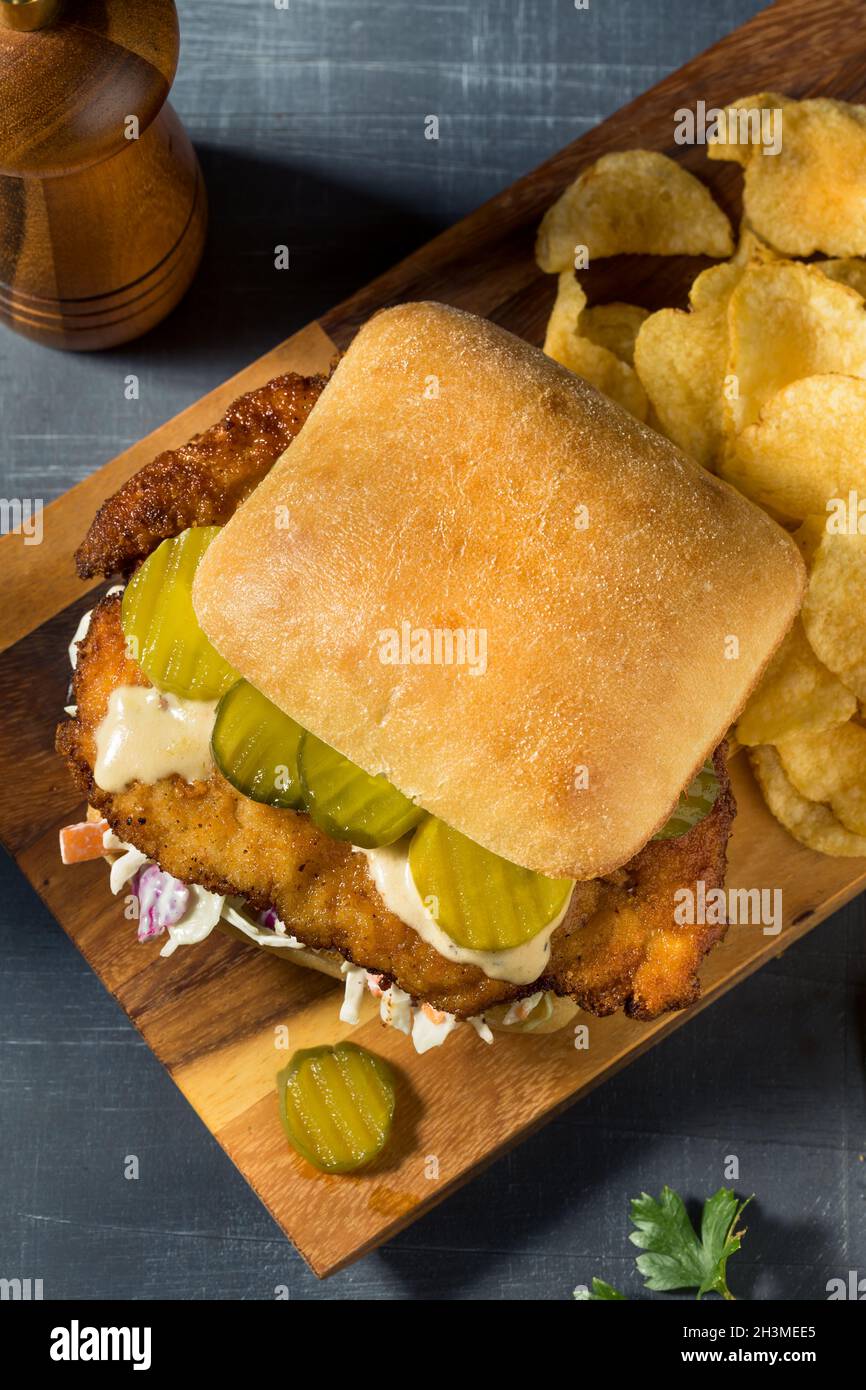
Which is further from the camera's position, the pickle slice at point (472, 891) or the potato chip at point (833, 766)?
the potato chip at point (833, 766)

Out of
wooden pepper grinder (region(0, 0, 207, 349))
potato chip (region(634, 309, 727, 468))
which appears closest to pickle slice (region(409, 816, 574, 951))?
potato chip (region(634, 309, 727, 468))

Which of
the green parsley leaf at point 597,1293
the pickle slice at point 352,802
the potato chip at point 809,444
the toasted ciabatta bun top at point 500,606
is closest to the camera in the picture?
the toasted ciabatta bun top at point 500,606

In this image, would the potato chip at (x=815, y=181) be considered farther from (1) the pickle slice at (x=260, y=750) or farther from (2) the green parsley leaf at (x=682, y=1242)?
(2) the green parsley leaf at (x=682, y=1242)

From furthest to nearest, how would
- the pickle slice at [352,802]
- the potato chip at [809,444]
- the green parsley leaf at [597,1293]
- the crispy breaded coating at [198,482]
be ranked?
1. the green parsley leaf at [597,1293]
2. the potato chip at [809,444]
3. the crispy breaded coating at [198,482]
4. the pickle slice at [352,802]

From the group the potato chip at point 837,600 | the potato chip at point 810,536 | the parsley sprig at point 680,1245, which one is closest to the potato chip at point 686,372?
the potato chip at point 810,536

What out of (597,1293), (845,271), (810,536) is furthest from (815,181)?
(597,1293)

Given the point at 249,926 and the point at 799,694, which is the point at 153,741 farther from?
the point at 799,694
